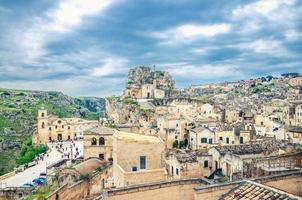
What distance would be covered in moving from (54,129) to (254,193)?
3985 inches

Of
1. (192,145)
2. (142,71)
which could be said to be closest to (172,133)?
(192,145)

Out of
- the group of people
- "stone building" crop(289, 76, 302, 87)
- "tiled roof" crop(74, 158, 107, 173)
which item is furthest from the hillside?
"stone building" crop(289, 76, 302, 87)

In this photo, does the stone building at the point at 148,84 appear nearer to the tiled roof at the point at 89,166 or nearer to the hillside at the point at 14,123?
the hillside at the point at 14,123

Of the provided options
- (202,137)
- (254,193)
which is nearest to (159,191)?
(254,193)

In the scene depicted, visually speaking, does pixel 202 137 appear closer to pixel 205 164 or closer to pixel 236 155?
pixel 205 164

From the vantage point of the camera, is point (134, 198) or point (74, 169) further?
point (74, 169)

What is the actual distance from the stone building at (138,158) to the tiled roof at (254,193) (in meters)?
14.9

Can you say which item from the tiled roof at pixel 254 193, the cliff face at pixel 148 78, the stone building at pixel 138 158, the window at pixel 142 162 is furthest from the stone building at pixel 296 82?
the tiled roof at pixel 254 193

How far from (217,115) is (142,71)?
151ft

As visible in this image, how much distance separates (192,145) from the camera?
6362 cm

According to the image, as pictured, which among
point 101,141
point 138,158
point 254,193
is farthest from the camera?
point 101,141

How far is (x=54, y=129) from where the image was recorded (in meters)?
110

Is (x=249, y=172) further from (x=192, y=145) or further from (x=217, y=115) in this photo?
(x=217, y=115)

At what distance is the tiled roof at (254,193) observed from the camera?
13.6 metres
